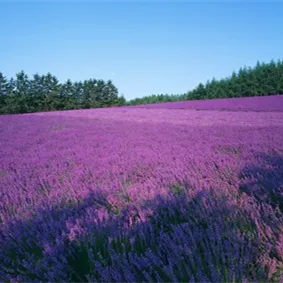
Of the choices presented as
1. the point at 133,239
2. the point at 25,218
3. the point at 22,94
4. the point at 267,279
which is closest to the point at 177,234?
the point at 133,239

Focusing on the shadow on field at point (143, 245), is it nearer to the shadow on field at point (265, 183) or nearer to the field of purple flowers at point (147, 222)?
the field of purple flowers at point (147, 222)

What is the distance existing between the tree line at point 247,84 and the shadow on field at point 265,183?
154 ft

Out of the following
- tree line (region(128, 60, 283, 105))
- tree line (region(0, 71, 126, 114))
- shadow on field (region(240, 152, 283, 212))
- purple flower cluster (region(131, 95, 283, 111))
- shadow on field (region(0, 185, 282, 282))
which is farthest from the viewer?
tree line (region(0, 71, 126, 114))

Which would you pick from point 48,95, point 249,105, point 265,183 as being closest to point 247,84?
point 249,105

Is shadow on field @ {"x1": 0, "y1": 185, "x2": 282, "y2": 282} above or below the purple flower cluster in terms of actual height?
above

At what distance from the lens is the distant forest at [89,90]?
1891 inches

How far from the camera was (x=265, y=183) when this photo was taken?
286cm

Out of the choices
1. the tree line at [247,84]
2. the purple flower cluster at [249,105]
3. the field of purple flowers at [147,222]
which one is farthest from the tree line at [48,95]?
the field of purple flowers at [147,222]

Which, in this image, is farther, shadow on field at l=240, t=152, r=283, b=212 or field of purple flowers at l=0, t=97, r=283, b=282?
shadow on field at l=240, t=152, r=283, b=212

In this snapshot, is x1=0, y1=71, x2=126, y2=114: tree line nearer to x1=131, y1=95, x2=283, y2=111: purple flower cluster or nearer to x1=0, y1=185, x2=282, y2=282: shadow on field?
x1=131, y1=95, x2=283, y2=111: purple flower cluster

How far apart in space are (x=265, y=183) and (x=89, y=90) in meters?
62.2

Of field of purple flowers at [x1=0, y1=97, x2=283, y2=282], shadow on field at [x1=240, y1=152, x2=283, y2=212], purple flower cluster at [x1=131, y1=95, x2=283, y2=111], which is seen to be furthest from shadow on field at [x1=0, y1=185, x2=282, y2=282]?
purple flower cluster at [x1=131, y1=95, x2=283, y2=111]

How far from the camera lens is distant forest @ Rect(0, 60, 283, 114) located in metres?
48.0

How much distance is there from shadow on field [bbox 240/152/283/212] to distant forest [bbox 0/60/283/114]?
47.1m
